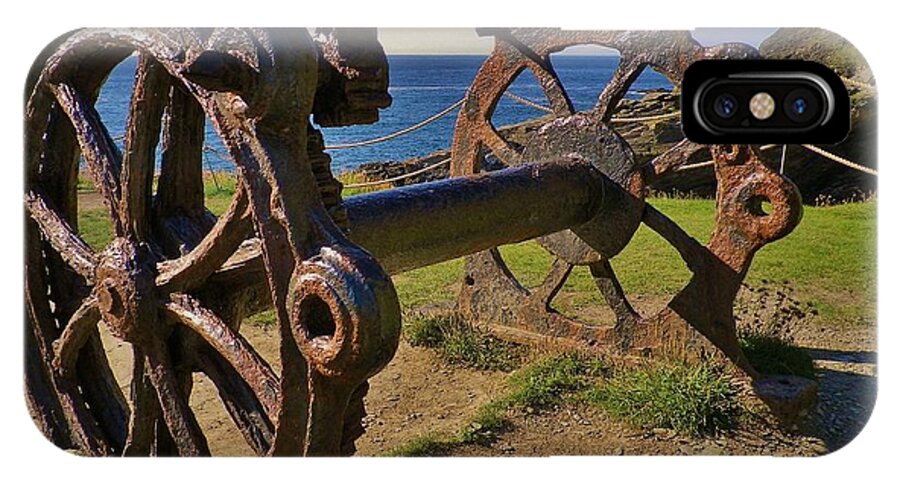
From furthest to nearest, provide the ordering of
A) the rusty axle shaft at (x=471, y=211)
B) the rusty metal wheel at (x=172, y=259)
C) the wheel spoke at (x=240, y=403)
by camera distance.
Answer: the rusty axle shaft at (x=471, y=211) → the wheel spoke at (x=240, y=403) → the rusty metal wheel at (x=172, y=259)

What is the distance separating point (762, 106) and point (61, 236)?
1.50m

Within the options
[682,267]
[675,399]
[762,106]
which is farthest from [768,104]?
[682,267]

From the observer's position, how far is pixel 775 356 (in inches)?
156

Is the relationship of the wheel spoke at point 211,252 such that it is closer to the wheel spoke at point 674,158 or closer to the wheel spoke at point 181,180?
the wheel spoke at point 181,180

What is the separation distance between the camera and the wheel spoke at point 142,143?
7.04 feet

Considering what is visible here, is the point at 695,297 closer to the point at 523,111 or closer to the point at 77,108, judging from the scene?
the point at 77,108

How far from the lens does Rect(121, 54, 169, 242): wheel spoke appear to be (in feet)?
7.04

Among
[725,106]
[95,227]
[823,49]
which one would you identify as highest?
[823,49]

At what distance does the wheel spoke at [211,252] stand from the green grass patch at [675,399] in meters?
1.81

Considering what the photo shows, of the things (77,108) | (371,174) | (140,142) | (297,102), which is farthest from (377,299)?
(371,174)

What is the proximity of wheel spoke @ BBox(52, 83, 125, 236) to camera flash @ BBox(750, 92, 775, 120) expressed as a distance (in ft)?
4.15

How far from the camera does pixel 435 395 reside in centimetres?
387

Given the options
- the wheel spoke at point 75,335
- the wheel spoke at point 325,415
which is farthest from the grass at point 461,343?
the wheel spoke at point 325,415

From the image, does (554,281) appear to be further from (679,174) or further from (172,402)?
(172,402)
